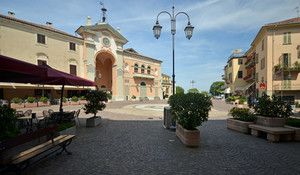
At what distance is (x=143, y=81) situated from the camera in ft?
129

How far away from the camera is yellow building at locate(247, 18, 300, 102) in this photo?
64.1ft

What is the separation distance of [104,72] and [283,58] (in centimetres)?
3385

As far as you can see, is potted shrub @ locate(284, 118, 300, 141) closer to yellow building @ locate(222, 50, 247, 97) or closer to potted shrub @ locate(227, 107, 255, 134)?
potted shrub @ locate(227, 107, 255, 134)

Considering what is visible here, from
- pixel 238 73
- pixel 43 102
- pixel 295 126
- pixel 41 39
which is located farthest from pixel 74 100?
pixel 238 73

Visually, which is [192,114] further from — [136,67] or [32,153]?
[136,67]

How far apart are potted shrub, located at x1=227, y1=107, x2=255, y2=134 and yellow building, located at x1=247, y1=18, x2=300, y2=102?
17917 millimetres

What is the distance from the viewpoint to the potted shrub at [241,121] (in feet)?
21.0

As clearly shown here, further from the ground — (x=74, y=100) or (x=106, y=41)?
(x=106, y=41)

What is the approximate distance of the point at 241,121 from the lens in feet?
21.8

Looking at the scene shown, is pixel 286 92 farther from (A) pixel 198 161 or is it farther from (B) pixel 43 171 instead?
(B) pixel 43 171

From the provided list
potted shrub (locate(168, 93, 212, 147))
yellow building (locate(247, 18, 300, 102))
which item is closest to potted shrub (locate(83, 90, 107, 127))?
potted shrub (locate(168, 93, 212, 147))

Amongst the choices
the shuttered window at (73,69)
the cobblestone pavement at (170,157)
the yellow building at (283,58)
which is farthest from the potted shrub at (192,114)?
the shuttered window at (73,69)

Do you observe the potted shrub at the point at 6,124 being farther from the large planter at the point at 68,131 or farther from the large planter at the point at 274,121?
the large planter at the point at 274,121

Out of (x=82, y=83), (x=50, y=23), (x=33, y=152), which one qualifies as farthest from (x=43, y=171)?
(x=50, y=23)
